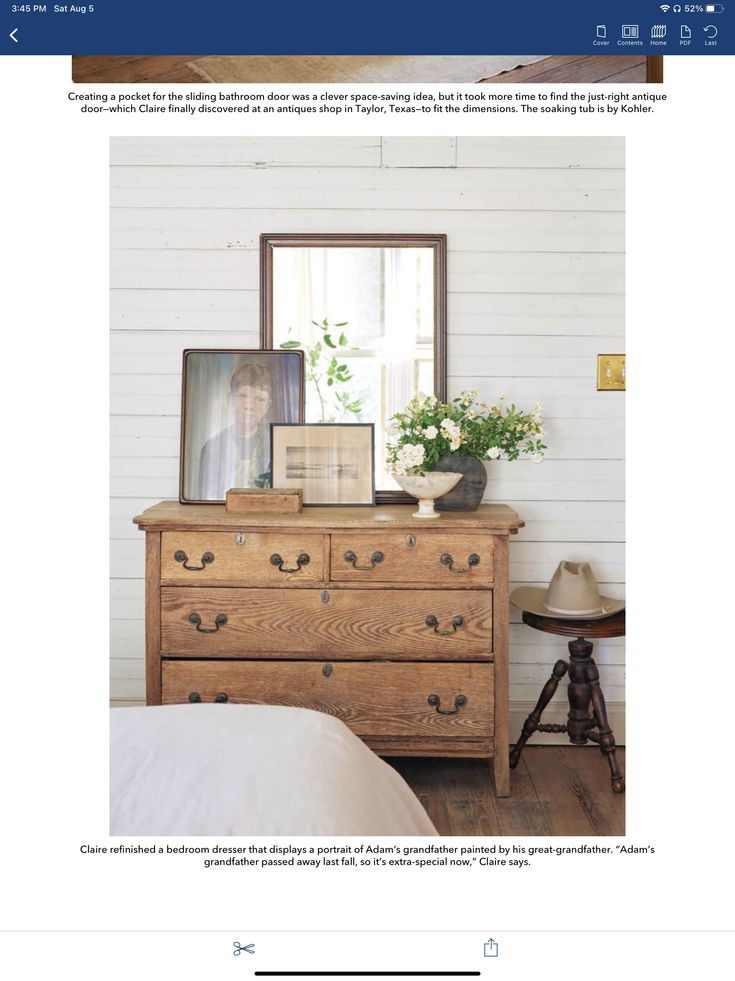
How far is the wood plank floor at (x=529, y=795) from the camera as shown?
2.49 m

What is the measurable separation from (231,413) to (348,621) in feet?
2.85

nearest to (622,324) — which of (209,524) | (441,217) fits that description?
(441,217)

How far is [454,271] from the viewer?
117 inches

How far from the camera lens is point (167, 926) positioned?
4.37ft

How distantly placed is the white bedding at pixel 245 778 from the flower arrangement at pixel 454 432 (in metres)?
1.25

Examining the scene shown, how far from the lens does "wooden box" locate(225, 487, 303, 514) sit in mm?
2658

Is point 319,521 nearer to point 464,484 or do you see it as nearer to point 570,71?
point 464,484

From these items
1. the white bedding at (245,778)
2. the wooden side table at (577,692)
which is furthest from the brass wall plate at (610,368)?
the white bedding at (245,778)

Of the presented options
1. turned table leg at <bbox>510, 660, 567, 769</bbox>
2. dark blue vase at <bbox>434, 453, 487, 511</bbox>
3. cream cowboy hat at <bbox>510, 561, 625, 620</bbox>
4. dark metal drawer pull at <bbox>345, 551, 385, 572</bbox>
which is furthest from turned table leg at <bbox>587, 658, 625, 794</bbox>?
dark metal drawer pull at <bbox>345, 551, 385, 572</bbox>

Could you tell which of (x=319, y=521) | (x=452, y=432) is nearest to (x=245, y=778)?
(x=319, y=521)

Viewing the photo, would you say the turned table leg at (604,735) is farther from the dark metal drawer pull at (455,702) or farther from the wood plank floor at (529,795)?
the dark metal drawer pull at (455,702)

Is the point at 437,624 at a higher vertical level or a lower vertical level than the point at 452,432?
lower
